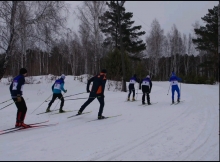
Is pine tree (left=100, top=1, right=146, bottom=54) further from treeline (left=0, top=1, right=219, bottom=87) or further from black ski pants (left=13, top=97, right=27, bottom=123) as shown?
black ski pants (left=13, top=97, right=27, bottom=123)

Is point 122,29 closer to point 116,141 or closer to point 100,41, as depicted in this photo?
point 100,41

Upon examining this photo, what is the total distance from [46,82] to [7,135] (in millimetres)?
15917

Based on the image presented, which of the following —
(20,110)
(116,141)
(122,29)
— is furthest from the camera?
(122,29)

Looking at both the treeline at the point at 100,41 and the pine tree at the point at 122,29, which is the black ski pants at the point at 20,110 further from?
the pine tree at the point at 122,29

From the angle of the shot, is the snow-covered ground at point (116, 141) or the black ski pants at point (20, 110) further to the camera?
the black ski pants at point (20, 110)

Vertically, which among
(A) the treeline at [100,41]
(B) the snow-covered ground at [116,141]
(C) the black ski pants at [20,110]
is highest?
(A) the treeline at [100,41]

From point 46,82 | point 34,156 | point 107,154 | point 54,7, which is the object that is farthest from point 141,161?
point 46,82

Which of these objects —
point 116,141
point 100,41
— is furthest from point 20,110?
point 100,41

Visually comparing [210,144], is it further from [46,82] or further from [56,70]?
[56,70]

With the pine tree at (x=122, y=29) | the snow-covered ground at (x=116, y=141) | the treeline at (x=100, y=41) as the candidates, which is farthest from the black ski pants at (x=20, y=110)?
the pine tree at (x=122, y=29)

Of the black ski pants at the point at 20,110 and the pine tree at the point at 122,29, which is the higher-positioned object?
the pine tree at the point at 122,29

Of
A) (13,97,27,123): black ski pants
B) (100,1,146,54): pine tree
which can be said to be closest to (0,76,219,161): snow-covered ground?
(13,97,27,123): black ski pants

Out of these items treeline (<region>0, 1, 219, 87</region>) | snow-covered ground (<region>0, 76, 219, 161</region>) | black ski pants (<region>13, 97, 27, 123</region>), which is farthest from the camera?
treeline (<region>0, 1, 219, 87</region>)

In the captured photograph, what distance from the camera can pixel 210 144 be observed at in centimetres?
475
